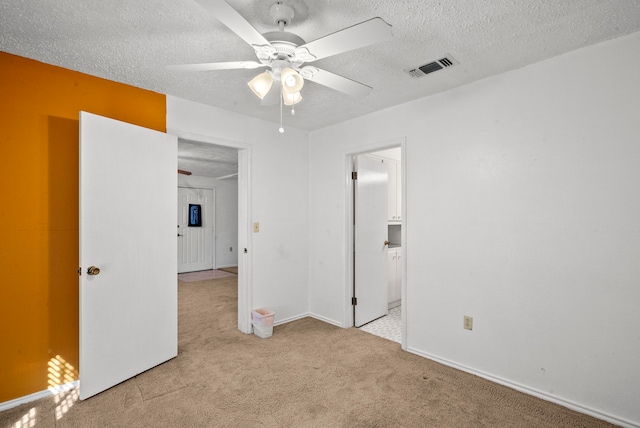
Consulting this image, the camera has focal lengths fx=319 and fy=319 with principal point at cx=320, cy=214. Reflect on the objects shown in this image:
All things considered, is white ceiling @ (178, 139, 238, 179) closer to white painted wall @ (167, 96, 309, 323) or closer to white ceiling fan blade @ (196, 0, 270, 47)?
white painted wall @ (167, 96, 309, 323)

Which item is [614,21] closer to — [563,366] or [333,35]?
[333,35]

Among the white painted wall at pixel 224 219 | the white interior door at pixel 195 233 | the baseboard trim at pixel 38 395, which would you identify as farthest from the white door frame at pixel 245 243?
the white painted wall at pixel 224 219

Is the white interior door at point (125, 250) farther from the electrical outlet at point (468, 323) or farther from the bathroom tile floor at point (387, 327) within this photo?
the electrical outlet at point (468, 323)

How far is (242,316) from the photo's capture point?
11.5 ft

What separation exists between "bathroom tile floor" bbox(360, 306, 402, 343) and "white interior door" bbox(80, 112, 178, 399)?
2033mm

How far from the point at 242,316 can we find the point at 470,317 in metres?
2.28

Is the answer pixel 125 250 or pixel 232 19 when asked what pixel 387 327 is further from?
pixel 232 19

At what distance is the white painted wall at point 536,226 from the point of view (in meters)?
1.99

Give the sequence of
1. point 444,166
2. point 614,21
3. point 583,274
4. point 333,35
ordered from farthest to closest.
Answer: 1. point 444,166
2. point 583,274
3. point 614,21
4. point 333,35

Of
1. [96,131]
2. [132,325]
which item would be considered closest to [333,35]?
[96,131]

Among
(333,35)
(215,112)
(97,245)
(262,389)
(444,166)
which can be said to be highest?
(215,112)

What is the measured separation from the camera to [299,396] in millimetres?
2264

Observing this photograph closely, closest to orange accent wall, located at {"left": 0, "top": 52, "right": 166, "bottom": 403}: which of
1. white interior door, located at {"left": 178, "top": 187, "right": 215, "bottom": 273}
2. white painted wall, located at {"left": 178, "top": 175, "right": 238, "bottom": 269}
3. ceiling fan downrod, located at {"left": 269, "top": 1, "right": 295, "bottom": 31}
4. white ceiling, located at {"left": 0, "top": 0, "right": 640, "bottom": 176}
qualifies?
white ceiling, located at {"left": 0, "top": 0, "right": 640, "bottom": 176}

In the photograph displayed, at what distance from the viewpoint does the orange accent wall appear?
2.16 metres
